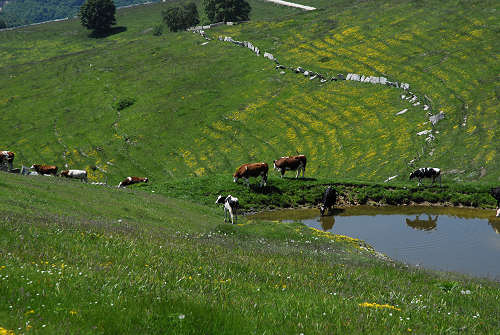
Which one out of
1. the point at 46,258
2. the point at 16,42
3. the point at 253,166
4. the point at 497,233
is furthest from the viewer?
the point at 16,42

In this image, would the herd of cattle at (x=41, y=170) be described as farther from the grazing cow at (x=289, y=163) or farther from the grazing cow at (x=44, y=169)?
the grazing cow at (x=289, y=163)

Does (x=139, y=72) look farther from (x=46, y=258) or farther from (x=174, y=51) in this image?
(x=46, y=258)

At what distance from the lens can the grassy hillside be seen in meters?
60.7

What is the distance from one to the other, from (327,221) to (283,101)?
1802 inches

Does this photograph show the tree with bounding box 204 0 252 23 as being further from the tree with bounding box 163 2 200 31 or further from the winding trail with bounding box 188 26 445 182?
the winding trail with bounding box 188 26 445 182

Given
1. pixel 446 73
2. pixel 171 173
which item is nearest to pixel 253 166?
pixel 171 173

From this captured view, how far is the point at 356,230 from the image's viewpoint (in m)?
38.0

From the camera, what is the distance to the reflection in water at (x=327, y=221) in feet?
130

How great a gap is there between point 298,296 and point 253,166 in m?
37.0

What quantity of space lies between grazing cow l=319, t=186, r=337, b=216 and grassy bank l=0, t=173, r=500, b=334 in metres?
25.8

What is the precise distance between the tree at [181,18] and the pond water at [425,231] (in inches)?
5401

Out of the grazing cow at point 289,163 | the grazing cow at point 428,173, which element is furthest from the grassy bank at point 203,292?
the grazing cow at point 289,163

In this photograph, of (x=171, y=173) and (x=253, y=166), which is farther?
(x=171, y=173)

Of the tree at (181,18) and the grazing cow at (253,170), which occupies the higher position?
the grazing cow at (253,170)
